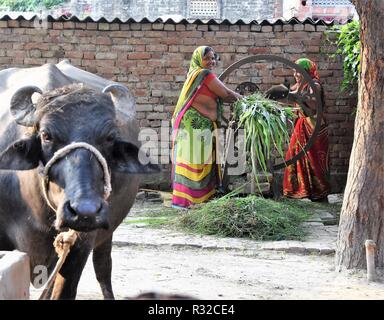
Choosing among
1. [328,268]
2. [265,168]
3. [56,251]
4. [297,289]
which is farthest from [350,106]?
[56,251]

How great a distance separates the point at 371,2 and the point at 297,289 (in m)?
2.40

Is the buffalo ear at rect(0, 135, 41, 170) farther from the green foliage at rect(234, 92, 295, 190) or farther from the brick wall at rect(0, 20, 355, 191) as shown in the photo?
the brick wall at rect(0, 20, 355, 191)

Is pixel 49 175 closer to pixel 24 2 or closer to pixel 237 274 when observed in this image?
pixel 237 274

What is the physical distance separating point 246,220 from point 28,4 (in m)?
21.1

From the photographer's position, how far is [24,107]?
149 inches

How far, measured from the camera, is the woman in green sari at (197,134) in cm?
890

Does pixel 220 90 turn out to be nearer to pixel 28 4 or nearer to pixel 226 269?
pixel 226 269

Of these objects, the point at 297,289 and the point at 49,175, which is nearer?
the point at 49,175

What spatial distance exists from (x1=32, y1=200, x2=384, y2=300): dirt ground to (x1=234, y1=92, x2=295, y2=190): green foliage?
1062 millimetres

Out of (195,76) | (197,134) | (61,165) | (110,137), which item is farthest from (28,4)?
(61,165)

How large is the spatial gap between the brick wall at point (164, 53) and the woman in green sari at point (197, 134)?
1.53 m

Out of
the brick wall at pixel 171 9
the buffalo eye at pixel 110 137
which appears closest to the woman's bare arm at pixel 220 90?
the buffalo eye at pixel 110 137

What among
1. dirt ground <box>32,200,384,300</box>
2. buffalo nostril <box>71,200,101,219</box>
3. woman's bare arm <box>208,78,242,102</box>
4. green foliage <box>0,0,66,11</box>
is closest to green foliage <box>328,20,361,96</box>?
woman's bare arm <box>208,78,242,102</box>

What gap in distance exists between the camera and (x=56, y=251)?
150 inches
